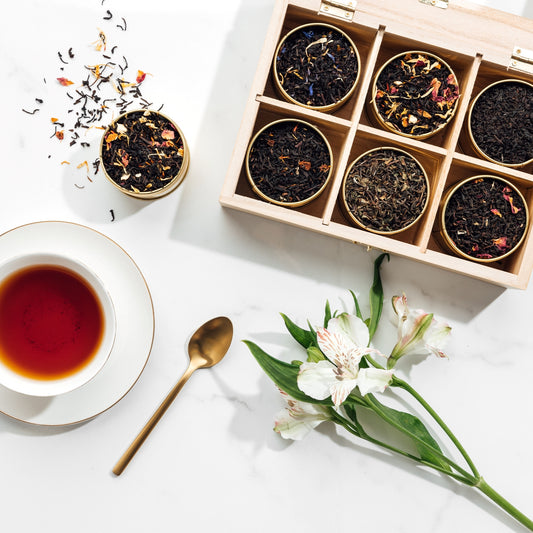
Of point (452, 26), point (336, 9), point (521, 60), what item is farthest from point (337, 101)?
point (521, 60)

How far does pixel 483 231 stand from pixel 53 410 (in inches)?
42.4

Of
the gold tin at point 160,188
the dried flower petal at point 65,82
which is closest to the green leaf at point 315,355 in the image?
the gold tin at point 160,188

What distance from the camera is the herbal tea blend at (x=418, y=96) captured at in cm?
115

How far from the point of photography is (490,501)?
1342 mm

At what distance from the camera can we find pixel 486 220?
115 centimetres

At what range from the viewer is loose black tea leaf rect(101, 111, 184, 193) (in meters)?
1.18

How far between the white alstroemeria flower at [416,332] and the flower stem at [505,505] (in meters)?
0.36

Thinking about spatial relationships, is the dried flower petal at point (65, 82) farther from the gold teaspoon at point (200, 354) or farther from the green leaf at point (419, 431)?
the green leaf at point (419, 431)

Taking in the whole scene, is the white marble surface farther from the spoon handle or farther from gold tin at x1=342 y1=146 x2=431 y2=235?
gold tin at x1=342 y1=146 x2=431 y2=235

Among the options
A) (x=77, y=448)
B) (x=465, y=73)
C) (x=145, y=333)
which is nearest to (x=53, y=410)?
(x=77, y=448)

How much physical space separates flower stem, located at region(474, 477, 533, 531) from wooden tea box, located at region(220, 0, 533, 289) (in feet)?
1.72

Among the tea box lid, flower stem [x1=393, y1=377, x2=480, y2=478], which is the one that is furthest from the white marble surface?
the tea box lid

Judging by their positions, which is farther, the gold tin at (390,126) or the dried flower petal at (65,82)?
the dried flower petal at (65,82)

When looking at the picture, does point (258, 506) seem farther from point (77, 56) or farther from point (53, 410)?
point (77, 56)
